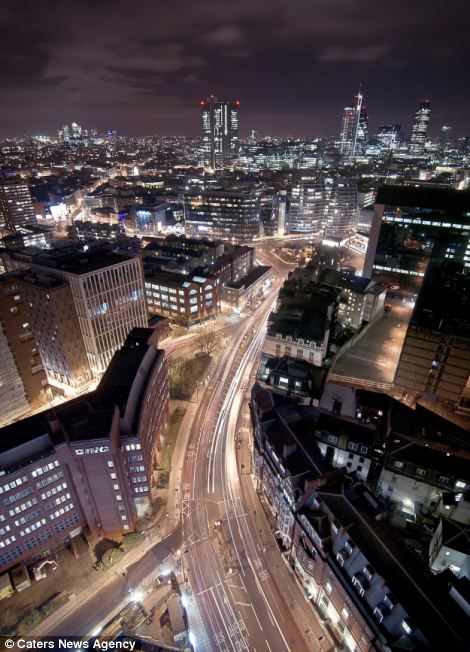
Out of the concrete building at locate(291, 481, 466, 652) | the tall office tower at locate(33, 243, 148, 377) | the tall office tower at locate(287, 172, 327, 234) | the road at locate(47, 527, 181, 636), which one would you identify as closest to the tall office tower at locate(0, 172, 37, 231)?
the tall office tower at locate(33, 243, 148, 377)

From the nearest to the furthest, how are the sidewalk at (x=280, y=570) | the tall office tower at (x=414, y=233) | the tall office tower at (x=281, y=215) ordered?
the sidewalk at (x=280, y=570) → the tall office tower at (x=414, y=233) → the tall office tower at (x=281, y=215)

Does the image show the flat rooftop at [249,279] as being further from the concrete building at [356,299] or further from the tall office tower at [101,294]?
the tall office tower at [101,294]

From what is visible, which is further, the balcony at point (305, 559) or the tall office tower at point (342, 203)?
the tall office tower at point (342, 203)

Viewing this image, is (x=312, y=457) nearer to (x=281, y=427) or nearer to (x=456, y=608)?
(x=281, y=427)

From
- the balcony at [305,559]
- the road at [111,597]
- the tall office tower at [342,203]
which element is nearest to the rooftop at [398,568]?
the balcony at [305,559]

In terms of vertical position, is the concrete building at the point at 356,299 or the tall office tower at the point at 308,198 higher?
the tall office tower at the point at 308,198

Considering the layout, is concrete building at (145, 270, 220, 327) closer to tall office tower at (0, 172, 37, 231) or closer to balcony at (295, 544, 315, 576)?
balcony at (295, 544, 315, 576)
